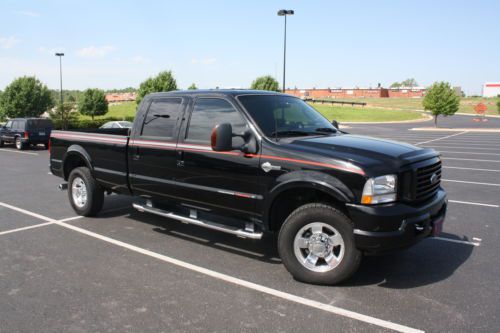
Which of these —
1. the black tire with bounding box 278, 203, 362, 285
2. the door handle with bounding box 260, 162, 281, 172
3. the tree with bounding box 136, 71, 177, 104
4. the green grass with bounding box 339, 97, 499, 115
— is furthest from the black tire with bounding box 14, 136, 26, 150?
the green grass with bounding box 339, 97, 499, 115

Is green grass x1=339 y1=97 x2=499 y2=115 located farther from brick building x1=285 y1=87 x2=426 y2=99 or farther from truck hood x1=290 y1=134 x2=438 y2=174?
truck hood x1=290 y1=134 x2=438 y2=174

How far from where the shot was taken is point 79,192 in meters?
7.29

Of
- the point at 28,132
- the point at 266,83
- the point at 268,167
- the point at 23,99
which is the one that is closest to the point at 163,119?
the point at 268,167

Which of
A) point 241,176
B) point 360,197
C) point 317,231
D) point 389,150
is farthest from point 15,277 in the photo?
→ point 389,150

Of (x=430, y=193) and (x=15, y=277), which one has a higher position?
(x=430, y=193)

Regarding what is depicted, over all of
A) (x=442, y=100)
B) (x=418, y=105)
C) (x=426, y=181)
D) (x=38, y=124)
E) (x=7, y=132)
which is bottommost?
(x=7, y=132)

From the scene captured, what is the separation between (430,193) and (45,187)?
8.76m

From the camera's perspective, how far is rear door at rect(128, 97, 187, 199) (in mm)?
5539

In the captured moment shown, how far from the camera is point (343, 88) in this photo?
132 meters

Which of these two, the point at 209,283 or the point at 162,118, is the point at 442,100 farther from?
the point at 209,283

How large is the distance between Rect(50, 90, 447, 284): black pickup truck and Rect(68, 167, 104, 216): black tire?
791mm

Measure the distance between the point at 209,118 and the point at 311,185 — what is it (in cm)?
172

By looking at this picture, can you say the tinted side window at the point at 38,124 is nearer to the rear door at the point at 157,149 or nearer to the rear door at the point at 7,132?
the rear door at the point at 7,132

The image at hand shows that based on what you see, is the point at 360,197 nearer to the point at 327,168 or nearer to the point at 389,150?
the point at 327,168
